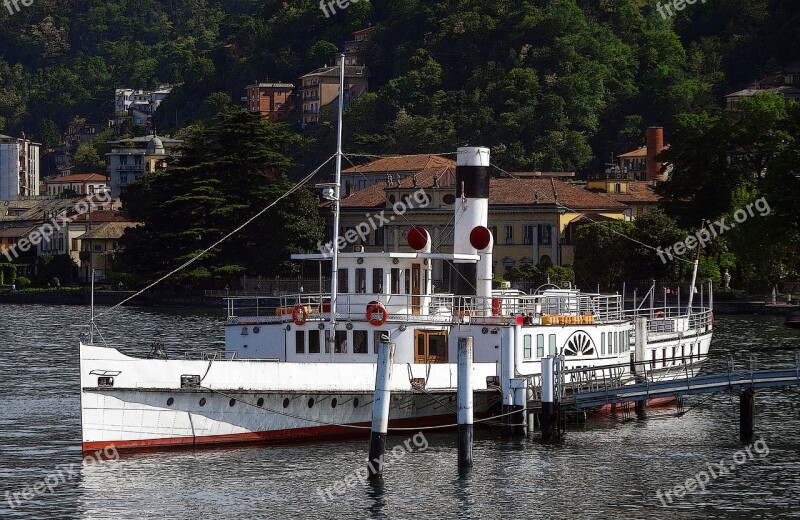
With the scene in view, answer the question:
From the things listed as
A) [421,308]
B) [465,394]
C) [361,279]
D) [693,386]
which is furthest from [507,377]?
[465,394]

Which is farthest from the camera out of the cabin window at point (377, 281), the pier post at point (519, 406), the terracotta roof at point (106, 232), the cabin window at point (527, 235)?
the terracotta roof at point (106, 232)

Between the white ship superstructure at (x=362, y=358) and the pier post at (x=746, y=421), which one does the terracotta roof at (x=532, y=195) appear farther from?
the pier post at (x=746, y=421)

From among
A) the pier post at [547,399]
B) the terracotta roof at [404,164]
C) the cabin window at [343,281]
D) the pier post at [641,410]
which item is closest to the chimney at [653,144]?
the terracotta roof at [404,164]

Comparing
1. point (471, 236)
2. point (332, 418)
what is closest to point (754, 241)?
point (471, 236)

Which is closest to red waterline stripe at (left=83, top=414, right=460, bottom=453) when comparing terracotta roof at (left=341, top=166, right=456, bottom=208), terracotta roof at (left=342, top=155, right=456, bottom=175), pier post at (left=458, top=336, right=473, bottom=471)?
pier post at (left=458, top=336, right=473, bottom=471)

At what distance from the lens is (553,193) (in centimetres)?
15138

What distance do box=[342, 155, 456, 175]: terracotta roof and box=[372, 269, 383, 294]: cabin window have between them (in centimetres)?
11087

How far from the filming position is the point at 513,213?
495 ft

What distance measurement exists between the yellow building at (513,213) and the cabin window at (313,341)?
9034 centimetres

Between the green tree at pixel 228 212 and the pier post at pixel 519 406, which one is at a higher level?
the green tree at pixel 228 212

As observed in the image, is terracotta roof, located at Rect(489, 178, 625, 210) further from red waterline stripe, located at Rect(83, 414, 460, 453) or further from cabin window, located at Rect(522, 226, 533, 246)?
Answer: red waterline stripe, located at Rect(83, 414, 460, 453)

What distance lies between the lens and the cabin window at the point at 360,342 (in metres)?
53.8

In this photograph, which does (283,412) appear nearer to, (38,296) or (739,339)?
(739,339)

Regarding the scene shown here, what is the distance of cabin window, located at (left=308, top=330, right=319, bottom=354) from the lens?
54.0 metres
